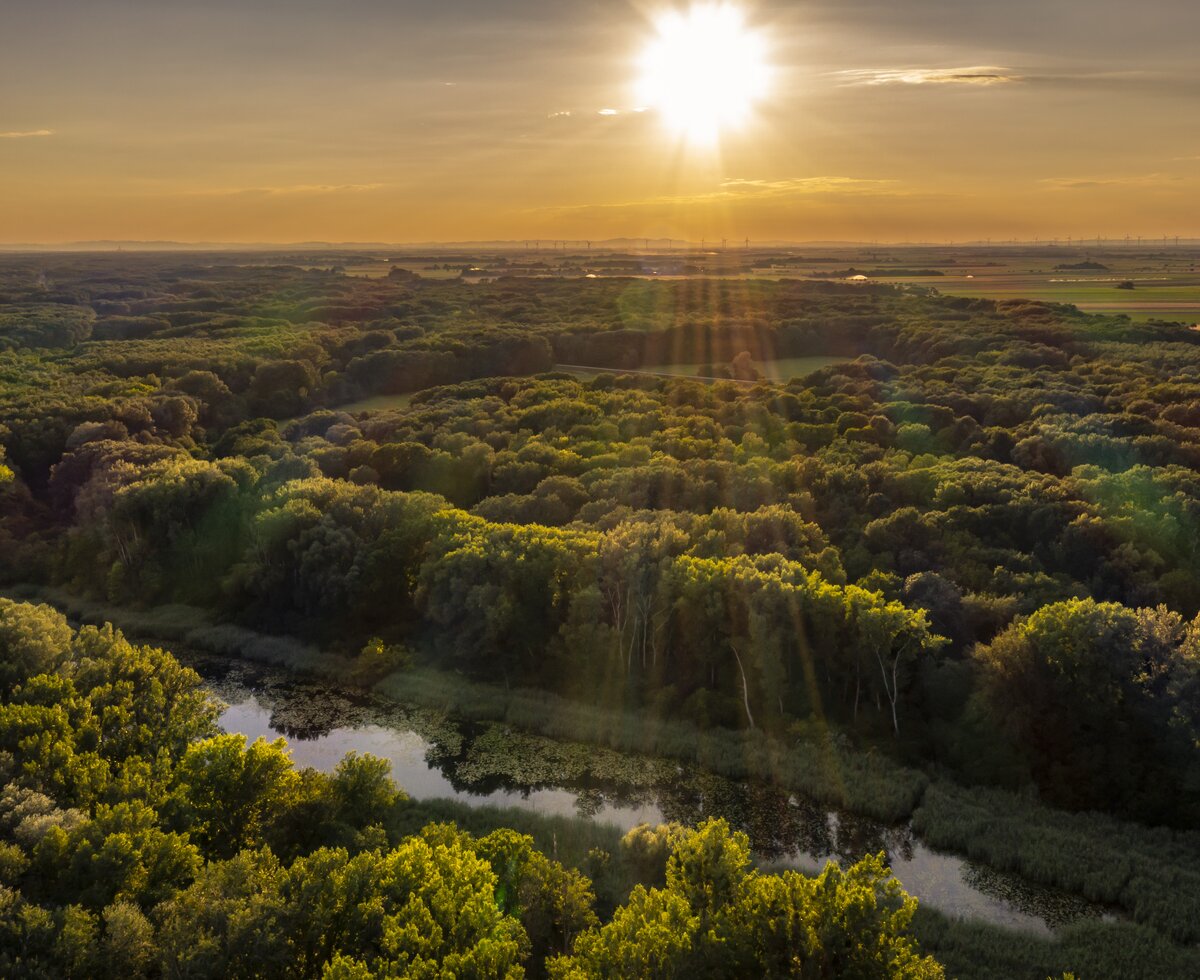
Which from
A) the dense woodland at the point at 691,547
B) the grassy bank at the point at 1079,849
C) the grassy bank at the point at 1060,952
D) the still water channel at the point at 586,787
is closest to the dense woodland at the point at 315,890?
the dense woodland at the point at 691,547

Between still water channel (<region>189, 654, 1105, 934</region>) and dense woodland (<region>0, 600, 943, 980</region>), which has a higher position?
dense woodland (<region>0, 600, 943, 980</region>)

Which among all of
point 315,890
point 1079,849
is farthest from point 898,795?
point 315,890

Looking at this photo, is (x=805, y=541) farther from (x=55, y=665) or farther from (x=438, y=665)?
(x=55, y=665)

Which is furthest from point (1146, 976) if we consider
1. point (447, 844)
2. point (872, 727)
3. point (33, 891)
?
point (33, 891)

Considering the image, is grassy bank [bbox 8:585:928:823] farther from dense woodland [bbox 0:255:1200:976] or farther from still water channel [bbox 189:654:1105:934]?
dense woodland [bbox 0:255:1200:976]

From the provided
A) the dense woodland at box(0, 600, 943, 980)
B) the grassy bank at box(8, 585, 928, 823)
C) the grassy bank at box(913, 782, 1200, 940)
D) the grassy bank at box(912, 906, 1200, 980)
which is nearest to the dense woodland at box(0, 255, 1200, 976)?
the dense woodland at box(0, 600, 943, 980)

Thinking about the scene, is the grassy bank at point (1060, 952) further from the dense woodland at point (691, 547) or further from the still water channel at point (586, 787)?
the dense woodland at point (691, 547)
